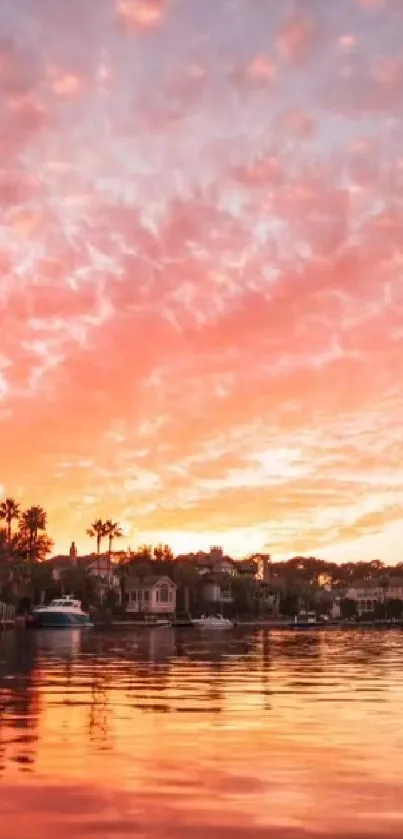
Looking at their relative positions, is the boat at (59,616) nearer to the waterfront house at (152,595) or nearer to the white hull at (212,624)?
the white hull at (212,624)

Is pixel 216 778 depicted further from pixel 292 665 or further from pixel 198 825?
pixel 292 665

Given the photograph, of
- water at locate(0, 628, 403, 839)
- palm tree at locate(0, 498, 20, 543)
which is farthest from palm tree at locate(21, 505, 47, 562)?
water at locate(0, 628, 403, 839)

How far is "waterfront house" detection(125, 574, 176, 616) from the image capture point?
631ft

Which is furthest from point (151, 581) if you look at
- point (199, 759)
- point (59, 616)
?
point (199, 759)

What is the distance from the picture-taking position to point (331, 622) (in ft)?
655

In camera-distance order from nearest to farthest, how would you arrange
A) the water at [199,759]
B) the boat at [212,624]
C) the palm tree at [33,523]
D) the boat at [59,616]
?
the water at [199,759] < the boat at [59,616] < the boat at [212,624] < the palm tree at [33,523]

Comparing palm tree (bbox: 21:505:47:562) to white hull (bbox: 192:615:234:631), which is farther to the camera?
palm tree (bbox: 21:505:47:562)

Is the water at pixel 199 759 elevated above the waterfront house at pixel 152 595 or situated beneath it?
situated beneath

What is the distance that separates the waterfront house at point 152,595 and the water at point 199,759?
503ft

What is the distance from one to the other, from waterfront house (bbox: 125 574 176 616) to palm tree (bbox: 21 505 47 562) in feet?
83.1

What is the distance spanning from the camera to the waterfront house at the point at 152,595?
192 meters

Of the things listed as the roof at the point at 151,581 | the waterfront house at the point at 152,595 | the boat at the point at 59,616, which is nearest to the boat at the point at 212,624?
the boat at the point at 59,616

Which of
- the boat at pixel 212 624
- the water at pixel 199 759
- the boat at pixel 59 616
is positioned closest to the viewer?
the water at pixel 199 759

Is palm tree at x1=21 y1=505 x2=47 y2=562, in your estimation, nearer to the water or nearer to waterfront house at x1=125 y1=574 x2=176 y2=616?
waterfront house at x1=125 y1=574 x2=176 y2=616
